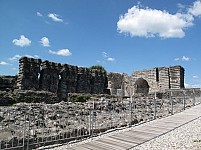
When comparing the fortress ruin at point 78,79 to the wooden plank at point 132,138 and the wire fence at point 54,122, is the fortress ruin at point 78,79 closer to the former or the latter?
the wire fence at point 54,122

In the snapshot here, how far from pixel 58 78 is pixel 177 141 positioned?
15704mm

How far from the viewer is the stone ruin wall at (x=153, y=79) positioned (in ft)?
94.9

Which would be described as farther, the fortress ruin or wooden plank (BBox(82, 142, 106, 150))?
the fortress ruin

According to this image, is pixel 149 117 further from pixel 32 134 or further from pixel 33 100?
pixel 33 100

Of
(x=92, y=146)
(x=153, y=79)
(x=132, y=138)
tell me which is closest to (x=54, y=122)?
(x=92, y=146)

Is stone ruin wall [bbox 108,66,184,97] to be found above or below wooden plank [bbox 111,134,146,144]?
above

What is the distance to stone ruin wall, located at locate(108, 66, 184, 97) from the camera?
2894 centimetres

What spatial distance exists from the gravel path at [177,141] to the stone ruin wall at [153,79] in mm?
16949

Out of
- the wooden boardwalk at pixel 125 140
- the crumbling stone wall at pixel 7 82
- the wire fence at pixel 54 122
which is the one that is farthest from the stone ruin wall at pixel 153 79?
the wooden boardwalk at pixel 125 140

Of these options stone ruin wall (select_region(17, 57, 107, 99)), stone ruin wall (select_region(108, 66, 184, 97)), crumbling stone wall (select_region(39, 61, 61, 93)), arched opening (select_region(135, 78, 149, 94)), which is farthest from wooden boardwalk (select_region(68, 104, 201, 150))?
arched opening (select_region(135, 78, 149, 94))

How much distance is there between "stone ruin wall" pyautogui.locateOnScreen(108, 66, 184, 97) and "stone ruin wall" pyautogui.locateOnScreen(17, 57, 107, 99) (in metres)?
3.48

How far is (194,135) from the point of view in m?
6.69

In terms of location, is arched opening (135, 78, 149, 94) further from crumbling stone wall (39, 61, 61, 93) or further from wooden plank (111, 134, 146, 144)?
wooden plank (111, 134, 146, 144)

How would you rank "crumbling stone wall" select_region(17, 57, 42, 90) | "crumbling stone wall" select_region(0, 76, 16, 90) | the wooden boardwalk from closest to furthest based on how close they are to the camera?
the wooden boardwalk
"crumbling stone wall" select_region(0, 76, 16, 90)
"crumbling stone wall" select_region(17, 57, 42, 90)
